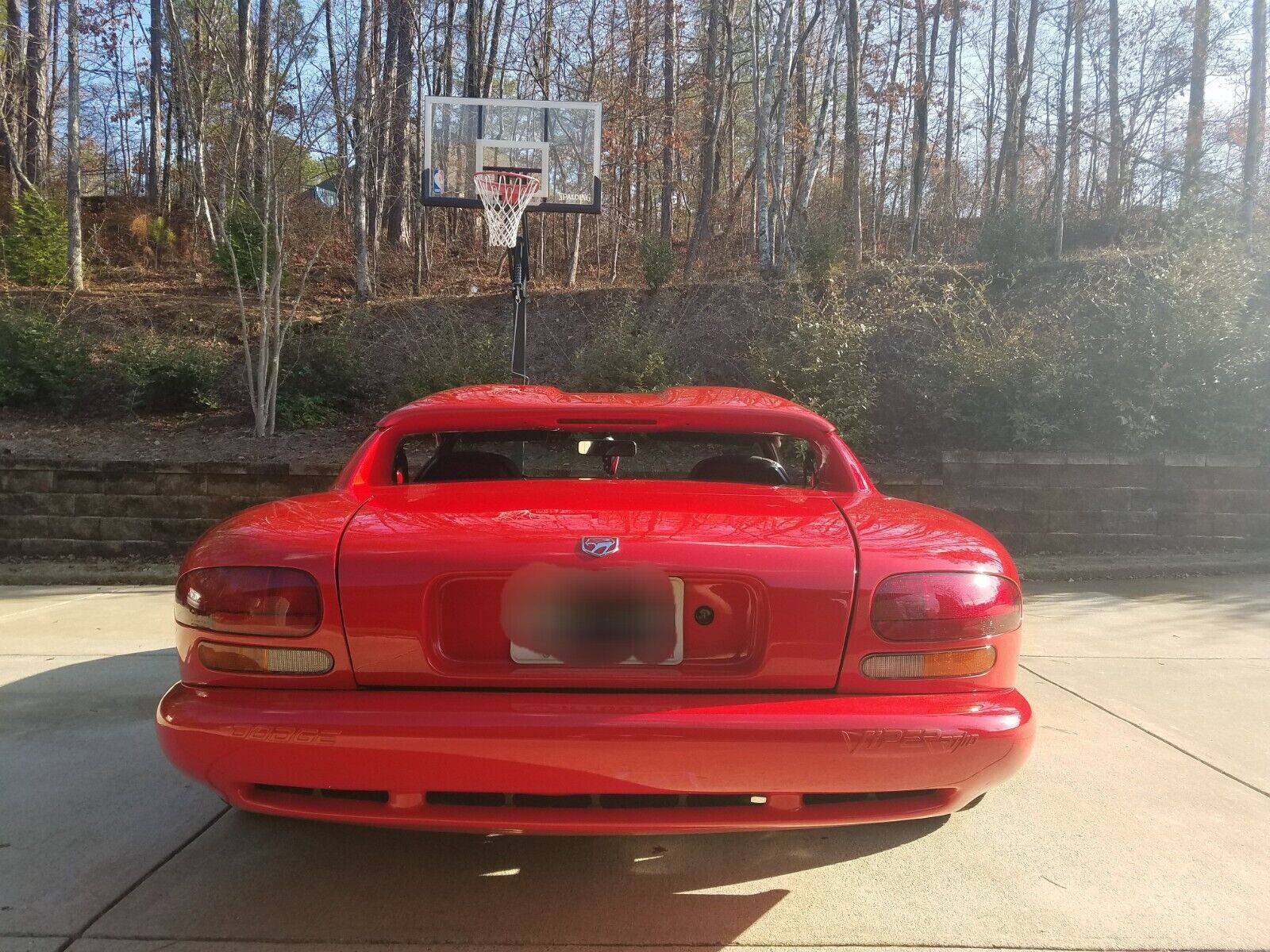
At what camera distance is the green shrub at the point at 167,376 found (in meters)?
10.1

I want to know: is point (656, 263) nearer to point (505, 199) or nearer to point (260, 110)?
point (505, 199)

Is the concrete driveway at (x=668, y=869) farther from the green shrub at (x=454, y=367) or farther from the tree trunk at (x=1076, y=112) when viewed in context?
the tree trunk at (x=1076, y=112)

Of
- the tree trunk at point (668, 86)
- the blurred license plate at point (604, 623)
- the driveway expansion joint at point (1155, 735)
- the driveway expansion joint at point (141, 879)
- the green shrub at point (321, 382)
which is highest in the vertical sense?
Answer: the tree trunk at point (668, 86)

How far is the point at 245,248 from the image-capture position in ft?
38.4

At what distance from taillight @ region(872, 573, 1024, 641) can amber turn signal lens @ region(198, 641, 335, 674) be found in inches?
52.9

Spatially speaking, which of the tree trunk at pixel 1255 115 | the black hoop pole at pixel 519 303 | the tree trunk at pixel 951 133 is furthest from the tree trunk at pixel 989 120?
the black hoop pole at pixel 519 303

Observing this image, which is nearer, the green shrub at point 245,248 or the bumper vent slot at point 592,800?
the bumper vent slot at point 592,800

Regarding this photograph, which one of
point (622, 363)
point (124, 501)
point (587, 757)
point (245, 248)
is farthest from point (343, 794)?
point (245, 248)

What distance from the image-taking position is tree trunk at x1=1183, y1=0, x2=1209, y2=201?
16141 millimetres

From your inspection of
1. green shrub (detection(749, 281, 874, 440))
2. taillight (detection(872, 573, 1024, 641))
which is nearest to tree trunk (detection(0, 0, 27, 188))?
green shrub (detection(749, 281, 874, 440))

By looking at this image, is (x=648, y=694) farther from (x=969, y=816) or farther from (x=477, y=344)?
(x=477, y=344)

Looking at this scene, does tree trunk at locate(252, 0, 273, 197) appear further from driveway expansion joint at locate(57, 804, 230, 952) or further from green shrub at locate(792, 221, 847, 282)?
driveway expansion joint at locate(57, 804, 230, 952)

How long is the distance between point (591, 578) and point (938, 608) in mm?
855

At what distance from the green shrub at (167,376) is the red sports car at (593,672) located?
879 centimetres
